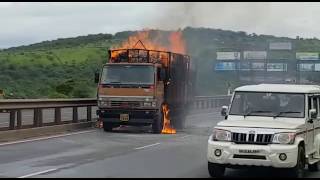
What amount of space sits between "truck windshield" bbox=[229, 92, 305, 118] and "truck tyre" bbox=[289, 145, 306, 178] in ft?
2.55

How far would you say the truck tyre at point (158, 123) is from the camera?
2164cm

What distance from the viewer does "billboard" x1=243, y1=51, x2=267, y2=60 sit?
60.3 metres

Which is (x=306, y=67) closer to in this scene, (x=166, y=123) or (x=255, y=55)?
(x=255, y=55)

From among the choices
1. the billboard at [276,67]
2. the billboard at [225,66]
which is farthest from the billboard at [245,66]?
the billboard at [276,67]

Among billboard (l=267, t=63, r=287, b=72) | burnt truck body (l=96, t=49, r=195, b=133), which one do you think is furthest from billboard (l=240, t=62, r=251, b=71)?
burnt truck body (l=96, t=49, r=195, b=133)

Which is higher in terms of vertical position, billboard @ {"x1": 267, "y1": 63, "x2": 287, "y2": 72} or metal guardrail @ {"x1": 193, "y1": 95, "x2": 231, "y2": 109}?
billboard @ {"x1": 267, "y1": 63, "x2": 287, "y2": 72}

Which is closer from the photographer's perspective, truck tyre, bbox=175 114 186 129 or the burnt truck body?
the burnt truck body

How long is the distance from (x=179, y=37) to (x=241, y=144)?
18.5m

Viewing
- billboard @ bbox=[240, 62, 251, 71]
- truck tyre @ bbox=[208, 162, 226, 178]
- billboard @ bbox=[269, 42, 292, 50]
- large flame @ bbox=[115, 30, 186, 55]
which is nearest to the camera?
truck tyre @ bbox=[208, 162, 226, 178]

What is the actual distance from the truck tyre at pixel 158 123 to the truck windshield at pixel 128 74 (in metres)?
1.24

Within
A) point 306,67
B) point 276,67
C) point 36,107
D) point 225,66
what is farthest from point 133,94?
point 225,66

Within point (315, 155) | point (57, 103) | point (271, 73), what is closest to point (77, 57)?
point (271, 73)

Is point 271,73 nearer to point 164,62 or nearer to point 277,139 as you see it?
point 164,62

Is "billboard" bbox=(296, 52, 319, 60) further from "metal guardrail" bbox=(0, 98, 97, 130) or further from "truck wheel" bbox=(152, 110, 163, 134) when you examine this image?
"truck wheel" bbox=(152, 110, 163, 134)
